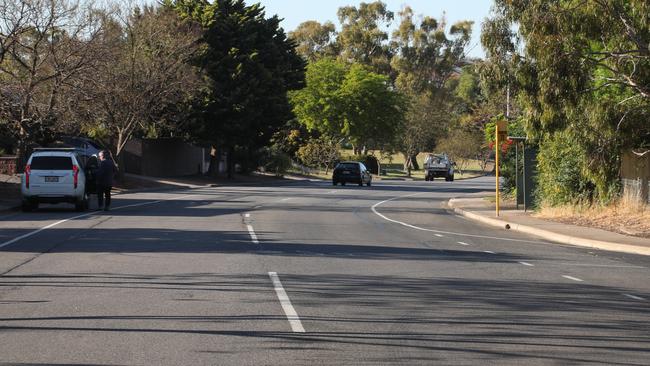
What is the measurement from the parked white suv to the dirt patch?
46.2 ft

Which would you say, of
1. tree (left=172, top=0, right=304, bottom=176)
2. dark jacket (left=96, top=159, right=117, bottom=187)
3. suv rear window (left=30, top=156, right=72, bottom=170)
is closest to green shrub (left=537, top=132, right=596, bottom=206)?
dark jacket (left=96, top=159, right=117, bottom=187)

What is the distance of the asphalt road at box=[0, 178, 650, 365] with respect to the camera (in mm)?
8586

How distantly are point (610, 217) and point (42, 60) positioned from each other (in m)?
23.1

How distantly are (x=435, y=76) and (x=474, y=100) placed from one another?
38.8 feet

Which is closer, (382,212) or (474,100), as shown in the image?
(382,212)

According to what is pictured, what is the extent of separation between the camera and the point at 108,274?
44.5ft

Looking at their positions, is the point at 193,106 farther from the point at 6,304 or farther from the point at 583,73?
the point at 6,304

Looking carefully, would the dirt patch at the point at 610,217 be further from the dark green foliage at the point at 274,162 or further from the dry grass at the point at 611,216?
the dark green foliage at the point at 274,162

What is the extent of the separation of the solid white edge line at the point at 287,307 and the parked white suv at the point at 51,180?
15458mm

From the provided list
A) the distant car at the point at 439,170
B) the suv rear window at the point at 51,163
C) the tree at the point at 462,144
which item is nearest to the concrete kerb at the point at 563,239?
the suv rear window at the point at 51,163

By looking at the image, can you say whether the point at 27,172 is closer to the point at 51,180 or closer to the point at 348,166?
the point at 51,180

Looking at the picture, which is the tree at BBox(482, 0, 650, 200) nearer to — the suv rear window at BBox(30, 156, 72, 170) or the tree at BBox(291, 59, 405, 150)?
the suv rear window at BBox(30, 156, 72, 170)

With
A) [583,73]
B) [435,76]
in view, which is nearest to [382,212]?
[583,73]

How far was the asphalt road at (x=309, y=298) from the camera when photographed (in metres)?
8.59
